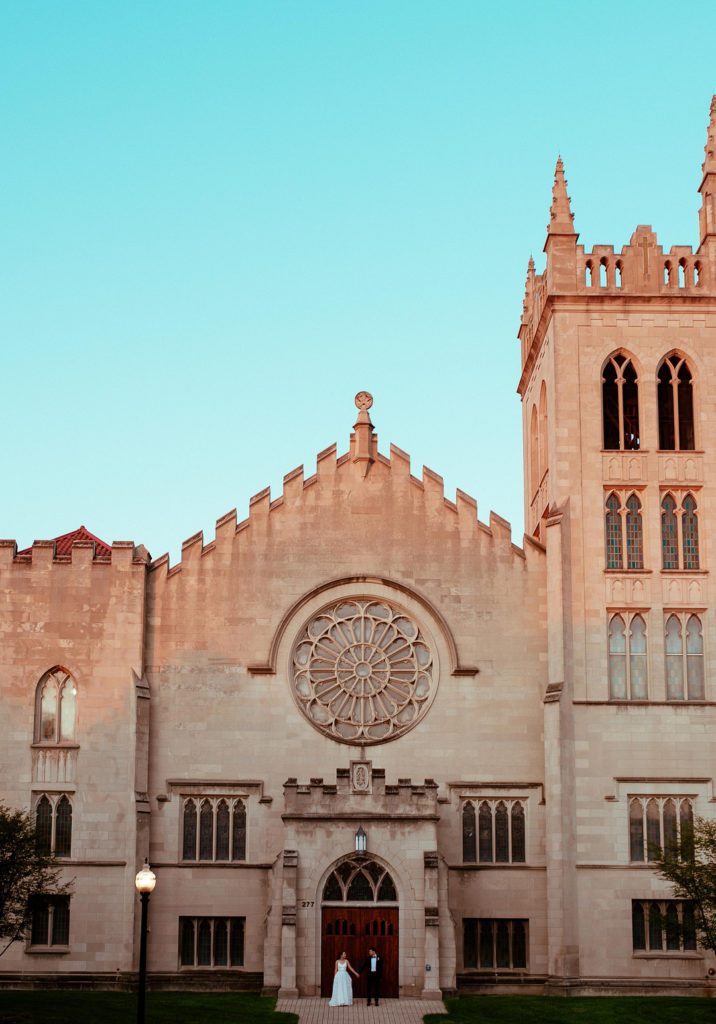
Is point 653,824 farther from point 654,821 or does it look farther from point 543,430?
point 543,430

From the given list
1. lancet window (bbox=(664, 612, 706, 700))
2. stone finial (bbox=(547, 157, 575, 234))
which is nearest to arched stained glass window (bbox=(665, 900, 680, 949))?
lancet window (bbox=(664, 612, 706, 700))

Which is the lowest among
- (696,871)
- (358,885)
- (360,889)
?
(360,889)

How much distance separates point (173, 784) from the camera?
40.7 metres

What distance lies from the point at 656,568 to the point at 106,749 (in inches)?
653

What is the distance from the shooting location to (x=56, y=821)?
40.7 m

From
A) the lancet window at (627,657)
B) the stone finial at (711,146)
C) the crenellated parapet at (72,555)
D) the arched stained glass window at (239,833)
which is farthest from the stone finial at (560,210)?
the arched stained glass window at (239,833)

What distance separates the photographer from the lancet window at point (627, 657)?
41375 millimetres

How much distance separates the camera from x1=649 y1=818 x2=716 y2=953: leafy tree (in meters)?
36.7

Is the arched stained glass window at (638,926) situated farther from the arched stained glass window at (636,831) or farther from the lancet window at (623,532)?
the lancet window at (623,532)

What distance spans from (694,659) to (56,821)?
61.3ft

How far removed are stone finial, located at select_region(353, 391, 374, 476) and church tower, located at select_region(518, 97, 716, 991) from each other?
5467mm

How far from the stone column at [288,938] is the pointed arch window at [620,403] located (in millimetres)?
16046

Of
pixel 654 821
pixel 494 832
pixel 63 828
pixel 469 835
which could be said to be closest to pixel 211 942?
pixel 63 828

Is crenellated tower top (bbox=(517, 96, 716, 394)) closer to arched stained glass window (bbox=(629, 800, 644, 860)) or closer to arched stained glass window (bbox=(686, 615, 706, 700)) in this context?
arched stained glass window (bbox=(686, 615, 706, 700))
